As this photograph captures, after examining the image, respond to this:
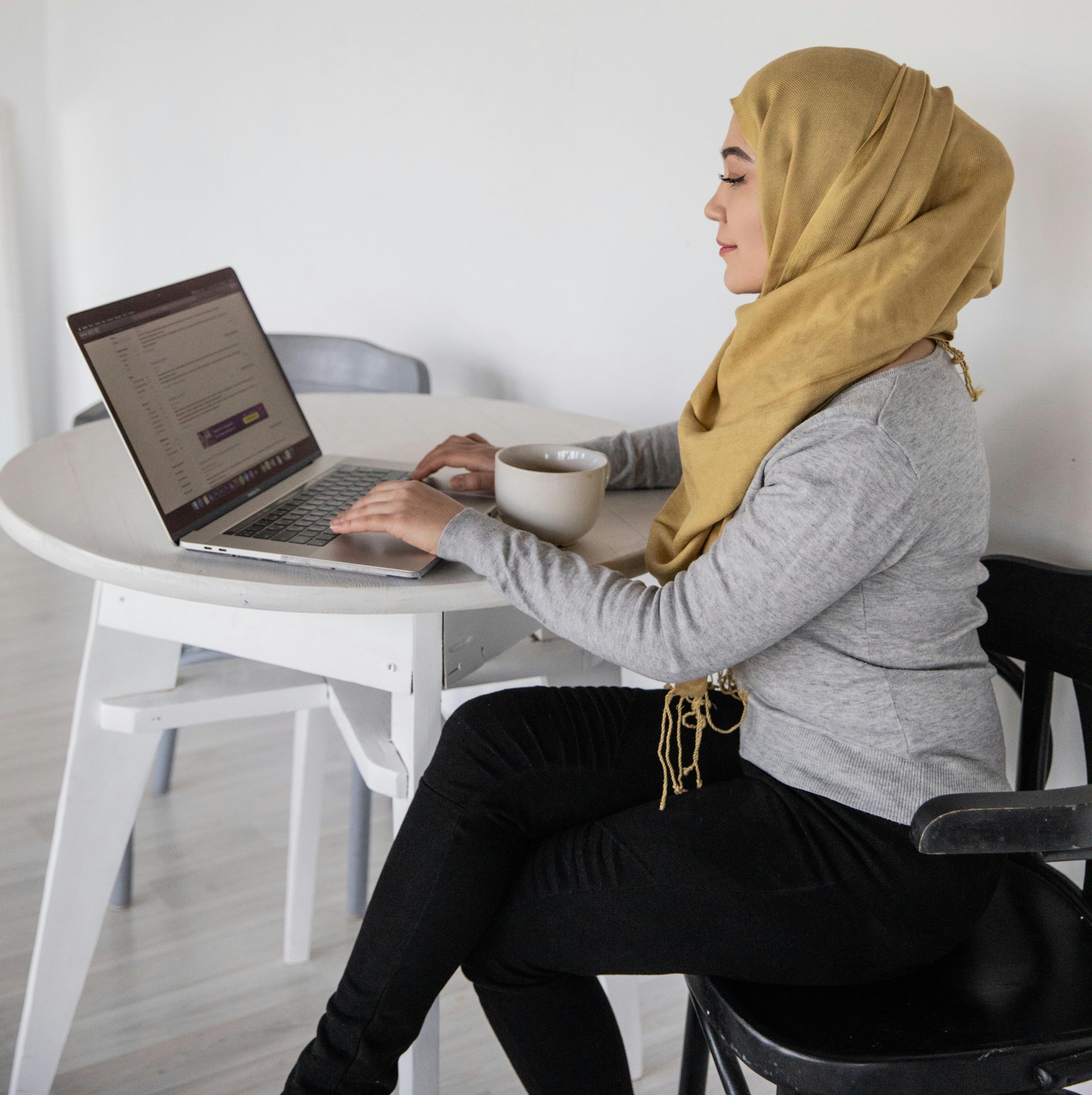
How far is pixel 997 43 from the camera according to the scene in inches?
45.3

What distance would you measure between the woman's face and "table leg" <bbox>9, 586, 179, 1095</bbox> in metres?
0.74

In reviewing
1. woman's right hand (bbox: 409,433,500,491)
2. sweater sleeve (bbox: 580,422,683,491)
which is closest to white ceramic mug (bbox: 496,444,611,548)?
woman's right hand (bbox: 409,433,500,491)

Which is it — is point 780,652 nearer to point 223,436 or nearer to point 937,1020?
point 937,1020

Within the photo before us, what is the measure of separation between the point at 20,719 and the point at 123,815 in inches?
39.8

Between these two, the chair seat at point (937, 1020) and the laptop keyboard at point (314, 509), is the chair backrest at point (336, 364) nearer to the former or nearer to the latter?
the laptop keyboard at point (314, 509)

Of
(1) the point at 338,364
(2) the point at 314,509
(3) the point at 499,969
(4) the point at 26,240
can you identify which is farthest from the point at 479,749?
(4) the point at 26,240

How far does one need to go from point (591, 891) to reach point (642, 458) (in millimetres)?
532

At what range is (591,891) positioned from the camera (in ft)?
2.93

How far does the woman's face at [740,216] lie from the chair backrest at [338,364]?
3.08 ft

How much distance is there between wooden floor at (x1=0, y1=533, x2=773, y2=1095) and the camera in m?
1.38

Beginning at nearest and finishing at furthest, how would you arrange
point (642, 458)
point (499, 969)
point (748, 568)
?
point (748, 568), point (499, 969), point (642, 458)

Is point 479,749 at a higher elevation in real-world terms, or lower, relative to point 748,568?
lower

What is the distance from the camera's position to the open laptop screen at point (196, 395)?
99cm

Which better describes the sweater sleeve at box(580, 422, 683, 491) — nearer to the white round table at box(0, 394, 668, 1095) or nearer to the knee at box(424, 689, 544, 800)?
the white round table at box(0, 394, 668, 1095)
